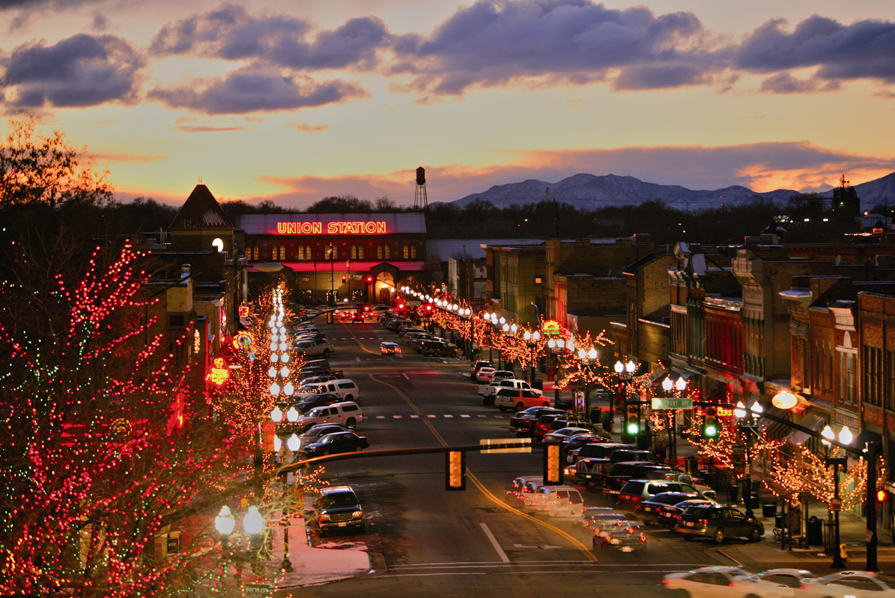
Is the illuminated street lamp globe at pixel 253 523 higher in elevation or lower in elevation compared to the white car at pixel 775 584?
higher

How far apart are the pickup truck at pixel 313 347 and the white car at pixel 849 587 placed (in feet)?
264

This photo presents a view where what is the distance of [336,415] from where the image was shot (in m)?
63.2

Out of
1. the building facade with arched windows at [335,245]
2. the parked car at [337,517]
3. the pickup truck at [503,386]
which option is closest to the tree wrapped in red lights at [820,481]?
the parked car at [337,517]

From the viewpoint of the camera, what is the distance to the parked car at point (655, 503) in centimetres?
4109

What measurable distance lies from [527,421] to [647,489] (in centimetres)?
1811

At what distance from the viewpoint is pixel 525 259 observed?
363ft

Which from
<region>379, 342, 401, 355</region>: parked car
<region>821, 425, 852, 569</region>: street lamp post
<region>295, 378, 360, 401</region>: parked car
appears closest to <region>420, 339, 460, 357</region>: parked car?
<region>379, 342, 401, 355</region>: parked car

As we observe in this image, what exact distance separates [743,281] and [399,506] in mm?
22521

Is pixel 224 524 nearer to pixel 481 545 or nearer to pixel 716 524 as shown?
pixel 481 545

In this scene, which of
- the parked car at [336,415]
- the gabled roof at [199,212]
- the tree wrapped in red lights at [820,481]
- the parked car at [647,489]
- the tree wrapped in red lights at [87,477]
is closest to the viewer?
the tree wrapped in red lights at [87,477]

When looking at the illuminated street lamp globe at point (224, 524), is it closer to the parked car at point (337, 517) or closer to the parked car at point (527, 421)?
the parked car at point (337, 517)

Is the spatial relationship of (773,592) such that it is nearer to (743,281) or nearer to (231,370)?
(743,281)

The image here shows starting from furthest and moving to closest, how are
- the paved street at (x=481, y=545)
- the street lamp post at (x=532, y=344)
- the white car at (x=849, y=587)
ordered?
Answer: the street lamp post at (x=532, y=344), the paved street at (x=481, y=545), the white car at (x=849, y=587)

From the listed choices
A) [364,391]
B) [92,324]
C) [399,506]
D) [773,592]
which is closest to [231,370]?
[364,391]
